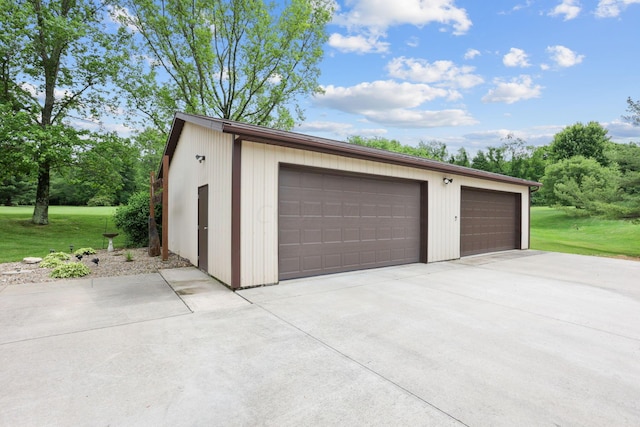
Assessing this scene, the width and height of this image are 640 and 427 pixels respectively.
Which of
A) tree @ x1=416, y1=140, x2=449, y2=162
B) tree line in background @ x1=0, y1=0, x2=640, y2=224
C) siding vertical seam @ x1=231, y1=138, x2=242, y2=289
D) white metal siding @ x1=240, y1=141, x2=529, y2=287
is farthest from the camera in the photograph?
tree @ x1=416, y1=140, x2=449, y2=162

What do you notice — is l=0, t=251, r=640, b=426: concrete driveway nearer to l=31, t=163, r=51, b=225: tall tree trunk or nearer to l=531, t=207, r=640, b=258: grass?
l=531, t=207, r=640, b=258: grass

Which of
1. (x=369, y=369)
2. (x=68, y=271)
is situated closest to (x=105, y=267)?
(x=68, y=271)

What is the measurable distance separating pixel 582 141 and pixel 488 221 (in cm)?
3519

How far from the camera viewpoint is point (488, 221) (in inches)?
415

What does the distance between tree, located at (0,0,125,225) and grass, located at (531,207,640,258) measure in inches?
787

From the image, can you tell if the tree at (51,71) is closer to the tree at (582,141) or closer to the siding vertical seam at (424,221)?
the siding vertical seam at (424,221)

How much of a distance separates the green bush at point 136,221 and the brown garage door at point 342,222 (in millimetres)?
6613

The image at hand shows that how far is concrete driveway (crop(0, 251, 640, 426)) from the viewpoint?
206cm

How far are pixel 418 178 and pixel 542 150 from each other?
4474 cm

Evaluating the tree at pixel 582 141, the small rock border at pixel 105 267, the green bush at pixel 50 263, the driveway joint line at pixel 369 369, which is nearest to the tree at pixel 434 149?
the tree at pixel 582 141

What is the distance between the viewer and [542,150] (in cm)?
4238

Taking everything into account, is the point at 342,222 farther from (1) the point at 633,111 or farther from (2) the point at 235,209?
(1) the point at 633,111

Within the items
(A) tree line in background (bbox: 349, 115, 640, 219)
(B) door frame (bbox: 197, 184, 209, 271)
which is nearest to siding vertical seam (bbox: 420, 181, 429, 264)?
(B) door frame (bbox: 197, 184, 209, 271)

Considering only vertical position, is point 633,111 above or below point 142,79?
below
